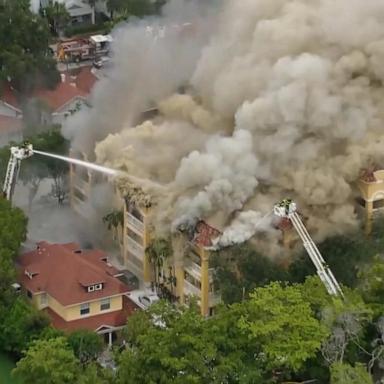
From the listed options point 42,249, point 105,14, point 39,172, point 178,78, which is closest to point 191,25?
point 178,78

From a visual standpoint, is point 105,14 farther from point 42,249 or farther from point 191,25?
point 42,249

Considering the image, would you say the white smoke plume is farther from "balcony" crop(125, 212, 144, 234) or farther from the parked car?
the parked car

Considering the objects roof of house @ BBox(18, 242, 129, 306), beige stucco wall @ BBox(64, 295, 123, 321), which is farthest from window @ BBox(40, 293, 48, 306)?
beige stucco wall @ BBox(64, 295, 123, 321)

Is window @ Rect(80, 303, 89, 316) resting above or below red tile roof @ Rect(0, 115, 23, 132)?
above

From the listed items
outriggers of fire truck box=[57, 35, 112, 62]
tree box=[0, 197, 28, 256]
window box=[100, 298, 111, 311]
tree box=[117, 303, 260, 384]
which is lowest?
outriggers of fire truck box=[57, 35, 112, 62]

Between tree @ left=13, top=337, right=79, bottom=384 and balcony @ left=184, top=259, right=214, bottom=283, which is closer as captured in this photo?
tree @ left=13, top=337, right=79, bottom=384

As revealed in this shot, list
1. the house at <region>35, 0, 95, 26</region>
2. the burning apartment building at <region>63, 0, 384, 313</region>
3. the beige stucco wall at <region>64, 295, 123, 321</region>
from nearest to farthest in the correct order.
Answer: the beige stucco wall at <region>64, 295, 123, 321</region>
the burning apartment building at <region>63, 0, 384, 313</region>
the house at <region>35, 0, 95, 26</region>

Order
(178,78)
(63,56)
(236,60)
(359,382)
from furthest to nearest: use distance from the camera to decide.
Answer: (63,56) < (178,78) < (236,60) < (359,382)
